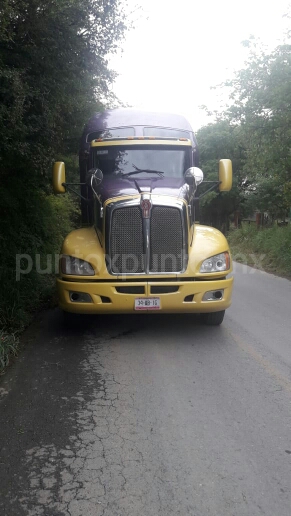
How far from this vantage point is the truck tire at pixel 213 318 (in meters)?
6.84

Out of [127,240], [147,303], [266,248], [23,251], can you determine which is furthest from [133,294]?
[266,248]

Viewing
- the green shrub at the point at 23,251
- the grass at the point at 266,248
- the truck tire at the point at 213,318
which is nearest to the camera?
the truck tire at the point at 213,318

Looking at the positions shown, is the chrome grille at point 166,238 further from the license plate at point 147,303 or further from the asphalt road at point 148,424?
the asphalt road at point 148,424

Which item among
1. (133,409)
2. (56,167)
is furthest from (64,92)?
(133,409)

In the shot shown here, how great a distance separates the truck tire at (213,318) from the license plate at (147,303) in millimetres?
1088

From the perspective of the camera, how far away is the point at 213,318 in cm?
690

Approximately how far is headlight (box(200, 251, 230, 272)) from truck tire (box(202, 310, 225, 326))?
0.74m

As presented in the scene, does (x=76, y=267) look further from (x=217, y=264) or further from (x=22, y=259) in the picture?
(x=22, y=259)

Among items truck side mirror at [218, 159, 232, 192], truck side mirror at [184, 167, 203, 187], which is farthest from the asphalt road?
truck side mirror at [218, 159, 232, 192]

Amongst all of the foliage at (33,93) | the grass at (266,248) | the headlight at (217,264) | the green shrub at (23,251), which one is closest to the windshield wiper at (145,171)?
the foliage at (33,93)

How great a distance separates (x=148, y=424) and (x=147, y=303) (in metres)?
2.26

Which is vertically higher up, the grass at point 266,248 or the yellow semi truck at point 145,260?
the yellow semi truck at point 145,260

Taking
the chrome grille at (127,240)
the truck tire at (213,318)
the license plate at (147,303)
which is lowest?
the truck tire at (213,318)

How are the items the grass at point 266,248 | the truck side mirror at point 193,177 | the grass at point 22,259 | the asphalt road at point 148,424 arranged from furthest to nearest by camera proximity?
the grass at point 266,248
the truck side mirror at point 193,177
the grass at point 22,259
the asphalt road at point 148,424
